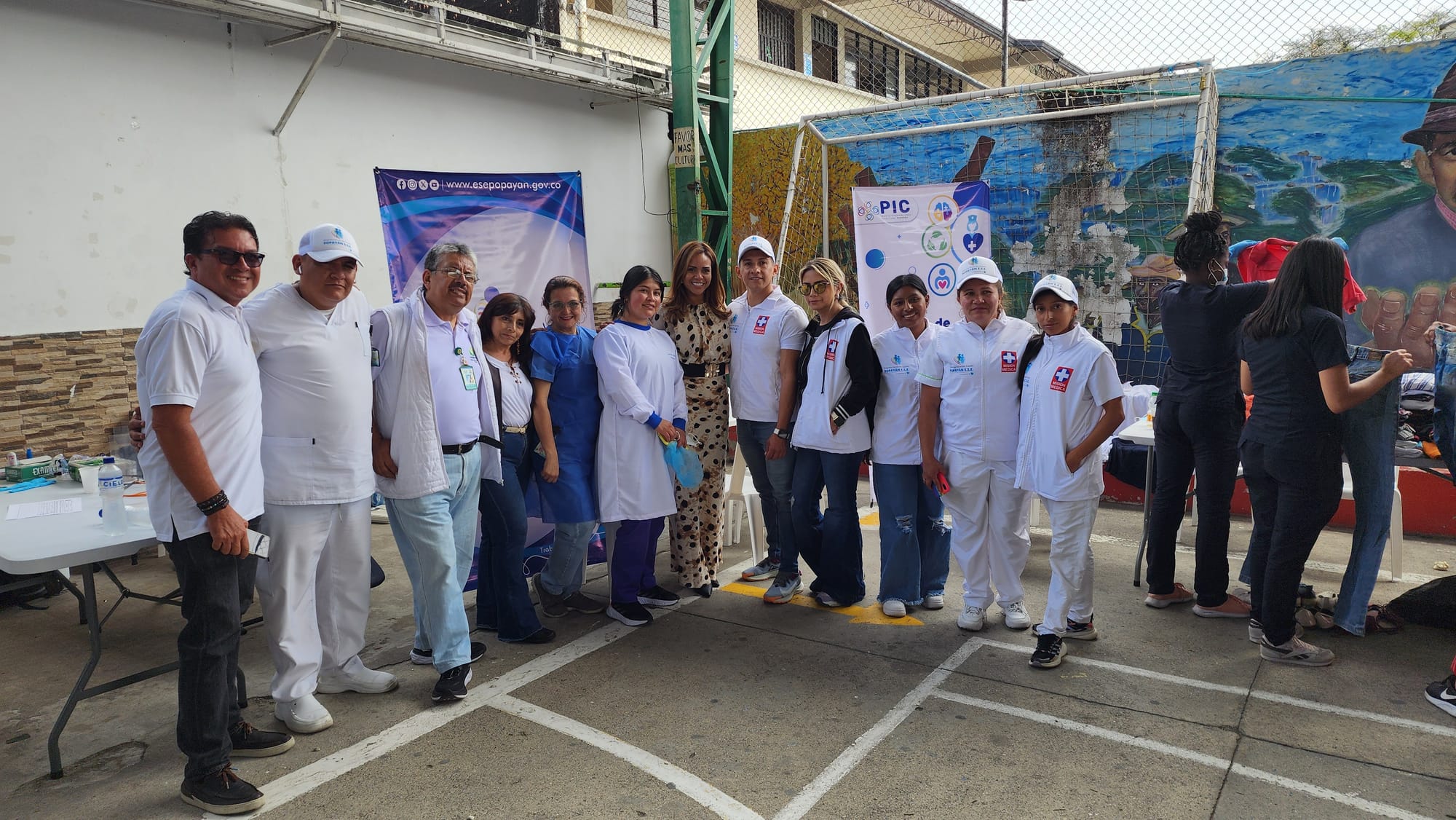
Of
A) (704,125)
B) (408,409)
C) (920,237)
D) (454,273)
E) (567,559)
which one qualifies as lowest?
(567,559)

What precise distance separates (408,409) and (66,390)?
3.35 metres

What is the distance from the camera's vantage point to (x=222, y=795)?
2.78 metres

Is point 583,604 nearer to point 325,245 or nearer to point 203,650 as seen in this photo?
point 203,650

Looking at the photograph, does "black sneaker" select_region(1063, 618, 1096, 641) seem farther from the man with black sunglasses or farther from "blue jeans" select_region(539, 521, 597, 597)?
the man with black sunglasses

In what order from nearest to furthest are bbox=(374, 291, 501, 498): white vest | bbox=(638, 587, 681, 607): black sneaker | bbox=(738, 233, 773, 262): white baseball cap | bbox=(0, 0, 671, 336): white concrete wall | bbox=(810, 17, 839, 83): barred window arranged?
bbox=(374, 291, 501, 498): white vest, bbox=(738, 233, 773, 262): white baseball cap, bbox=(638, 587, 681, 607): black sneaker, bbox=(0, 0, 671, 336): white concrete wall, bbox=(810, 17, 839, 83): barred window

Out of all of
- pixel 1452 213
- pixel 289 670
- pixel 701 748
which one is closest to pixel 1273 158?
pixel 1452 213

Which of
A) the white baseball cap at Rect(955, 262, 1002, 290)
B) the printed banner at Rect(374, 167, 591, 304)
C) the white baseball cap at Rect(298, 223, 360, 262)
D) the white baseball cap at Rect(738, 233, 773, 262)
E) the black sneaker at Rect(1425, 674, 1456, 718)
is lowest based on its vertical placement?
the black sneaker at Rect(1425, 674, 1456, 718)

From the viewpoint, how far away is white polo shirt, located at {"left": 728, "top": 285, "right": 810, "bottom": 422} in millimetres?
4445

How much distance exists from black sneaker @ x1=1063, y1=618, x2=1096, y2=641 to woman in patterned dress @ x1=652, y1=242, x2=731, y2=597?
180cm

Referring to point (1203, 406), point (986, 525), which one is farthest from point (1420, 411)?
point (986, 525)

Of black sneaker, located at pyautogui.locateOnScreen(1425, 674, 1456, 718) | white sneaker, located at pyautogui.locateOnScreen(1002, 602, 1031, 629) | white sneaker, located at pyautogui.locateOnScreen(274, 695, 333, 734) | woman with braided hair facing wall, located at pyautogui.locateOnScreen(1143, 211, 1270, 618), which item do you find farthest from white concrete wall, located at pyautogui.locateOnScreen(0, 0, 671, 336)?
black sneaker, located at pyautogui.locateOnScreen(1425, 674, 1456, 718)

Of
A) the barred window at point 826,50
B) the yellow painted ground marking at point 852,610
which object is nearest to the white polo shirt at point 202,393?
the yellow painted ground marking at point 852,610

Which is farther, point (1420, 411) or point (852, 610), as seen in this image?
point (852, 610)

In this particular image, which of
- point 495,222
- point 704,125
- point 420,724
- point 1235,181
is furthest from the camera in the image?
point 704,125
